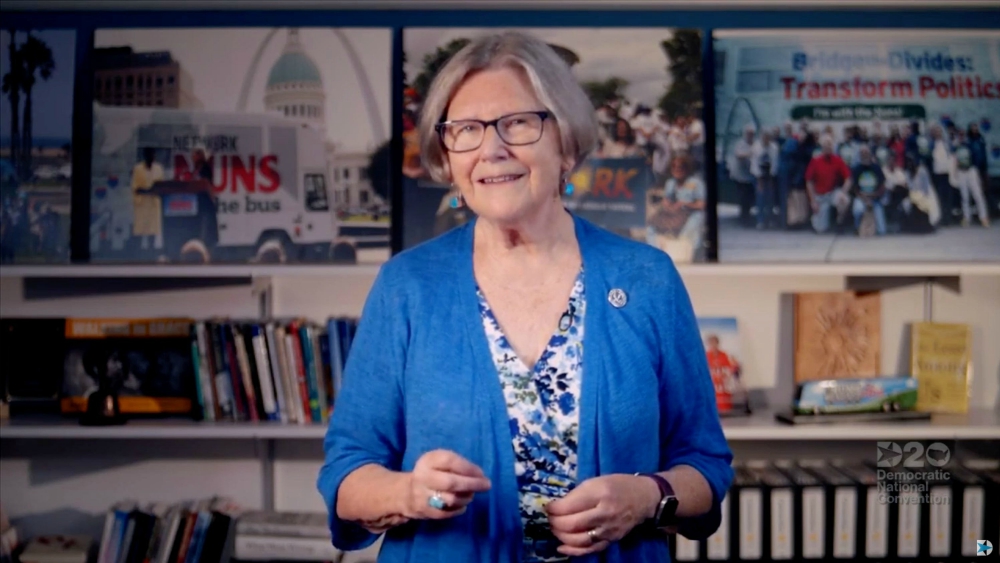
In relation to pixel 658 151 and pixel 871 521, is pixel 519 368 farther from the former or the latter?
pixel 871 521

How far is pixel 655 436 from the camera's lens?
1233 millimetres

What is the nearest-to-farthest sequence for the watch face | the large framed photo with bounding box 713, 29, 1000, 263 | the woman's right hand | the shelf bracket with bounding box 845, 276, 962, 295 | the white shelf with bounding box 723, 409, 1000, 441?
1. the woman's right hand
2. the watch face
3. the white shelf with bounding box 723, 409, 1000, 441
4. the large framed photo with bounding box 713, 29, 1000, 263
5. the shelf bracket with bounding box 845, 276, 962, 295

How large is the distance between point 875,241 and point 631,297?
1.55 m

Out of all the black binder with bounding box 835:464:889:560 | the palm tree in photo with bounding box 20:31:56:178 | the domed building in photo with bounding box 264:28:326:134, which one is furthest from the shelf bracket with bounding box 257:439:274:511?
the black binder with bounding box 835:464:889:560

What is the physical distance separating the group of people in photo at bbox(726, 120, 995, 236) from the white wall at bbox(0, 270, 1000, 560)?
8.5 inches

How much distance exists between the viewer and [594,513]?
1.09 m

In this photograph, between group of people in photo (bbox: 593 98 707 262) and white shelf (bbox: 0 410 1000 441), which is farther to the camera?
group of people in photo (bbox: 593 98 707 262)

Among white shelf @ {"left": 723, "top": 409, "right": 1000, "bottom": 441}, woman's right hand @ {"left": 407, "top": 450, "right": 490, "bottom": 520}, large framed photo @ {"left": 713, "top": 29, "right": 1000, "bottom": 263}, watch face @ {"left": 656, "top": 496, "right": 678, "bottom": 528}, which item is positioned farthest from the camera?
large framed photo @ {"left": 713, "top": 29, "right": 1000, "bottom": 263}

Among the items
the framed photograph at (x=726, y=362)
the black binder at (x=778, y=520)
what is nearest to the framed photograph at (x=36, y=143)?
the framed photograph at (x=726, y=362)

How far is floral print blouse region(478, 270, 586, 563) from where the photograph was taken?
120cm

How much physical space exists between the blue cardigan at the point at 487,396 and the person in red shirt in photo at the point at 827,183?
55.5 inches

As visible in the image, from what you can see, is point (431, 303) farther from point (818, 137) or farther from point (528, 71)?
point (818, 137)

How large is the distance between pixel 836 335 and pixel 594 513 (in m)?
1.76

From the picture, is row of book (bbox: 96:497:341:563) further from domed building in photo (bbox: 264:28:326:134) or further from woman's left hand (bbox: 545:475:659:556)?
woman's left hand (bbox: 545:475:659:556)
